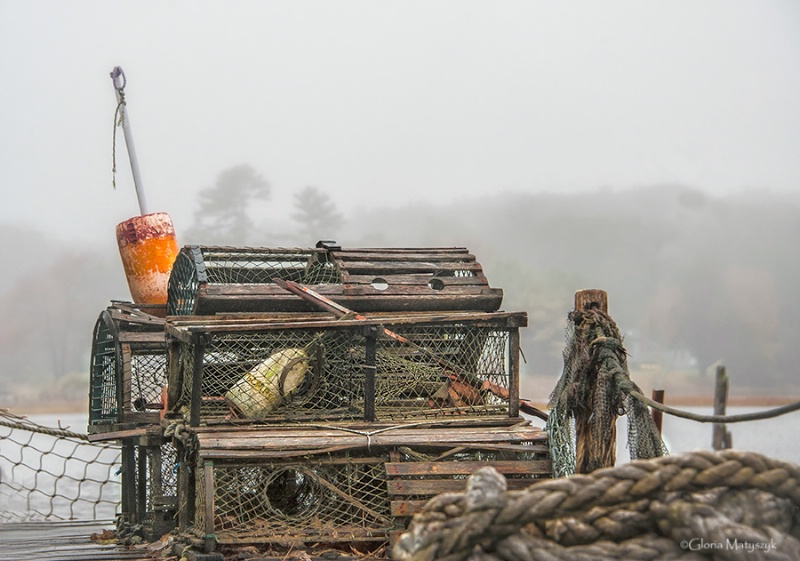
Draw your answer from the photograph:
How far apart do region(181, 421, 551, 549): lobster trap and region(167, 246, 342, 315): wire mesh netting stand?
2.28 meters

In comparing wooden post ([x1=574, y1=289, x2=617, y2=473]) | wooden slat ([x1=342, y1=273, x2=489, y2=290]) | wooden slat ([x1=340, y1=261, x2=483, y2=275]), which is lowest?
wooden post ([x1=574, y1=289, x2=617, y2=473])

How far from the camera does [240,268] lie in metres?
9.37

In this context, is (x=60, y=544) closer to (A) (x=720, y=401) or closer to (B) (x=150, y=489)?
(B) (x=150, y=489)

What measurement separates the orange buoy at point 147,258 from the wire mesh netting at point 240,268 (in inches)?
37.2

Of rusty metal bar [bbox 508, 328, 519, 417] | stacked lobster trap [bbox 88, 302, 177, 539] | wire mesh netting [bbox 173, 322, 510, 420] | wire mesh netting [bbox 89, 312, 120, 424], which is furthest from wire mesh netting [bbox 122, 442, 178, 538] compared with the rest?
rusty metal bar [bbox 508, 328, 519, 417]

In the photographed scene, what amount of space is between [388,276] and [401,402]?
141 cm

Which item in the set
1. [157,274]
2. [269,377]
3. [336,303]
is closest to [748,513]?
[269,377]

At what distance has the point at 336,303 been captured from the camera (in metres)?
8.55

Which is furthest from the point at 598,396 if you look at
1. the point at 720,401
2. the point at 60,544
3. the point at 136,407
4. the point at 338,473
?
the point at 720,401

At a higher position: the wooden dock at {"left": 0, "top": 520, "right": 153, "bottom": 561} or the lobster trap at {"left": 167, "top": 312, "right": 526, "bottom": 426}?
the lobster trap at {"left": 167, "top": 312, "right": 526, "bottom": 426}

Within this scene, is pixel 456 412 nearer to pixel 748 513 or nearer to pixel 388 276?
pixel 388 276

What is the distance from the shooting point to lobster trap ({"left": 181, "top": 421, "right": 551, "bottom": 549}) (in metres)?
6.46

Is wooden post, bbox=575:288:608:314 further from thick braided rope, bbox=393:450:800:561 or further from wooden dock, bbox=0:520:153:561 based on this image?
thick braided rope, bbox=393:450:800:561

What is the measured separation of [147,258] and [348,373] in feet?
12.2
